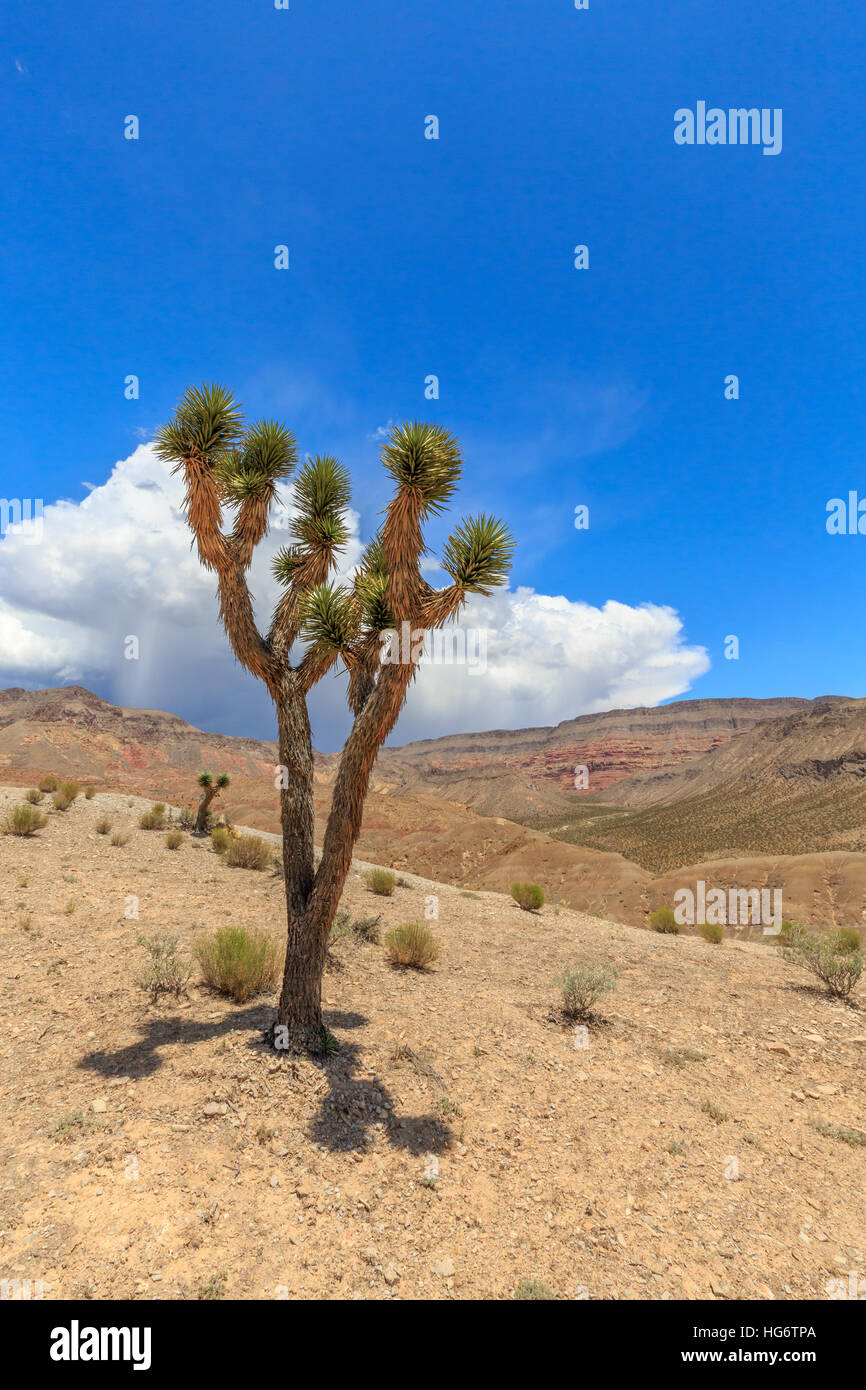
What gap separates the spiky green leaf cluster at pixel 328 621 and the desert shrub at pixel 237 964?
422 cm

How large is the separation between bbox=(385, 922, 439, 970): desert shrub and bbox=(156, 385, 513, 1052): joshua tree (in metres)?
3.73

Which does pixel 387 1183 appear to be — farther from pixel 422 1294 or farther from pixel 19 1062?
pixel 19 1062

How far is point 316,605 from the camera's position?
670 centimetres

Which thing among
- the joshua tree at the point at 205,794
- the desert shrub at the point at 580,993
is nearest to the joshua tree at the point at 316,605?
the desert shrub at the point at 580,993

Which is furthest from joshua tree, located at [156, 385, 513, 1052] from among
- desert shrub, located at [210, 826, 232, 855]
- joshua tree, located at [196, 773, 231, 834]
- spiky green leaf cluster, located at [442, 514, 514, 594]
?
joshua tree, located at [196, 773, 231, 834]

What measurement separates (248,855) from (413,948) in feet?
22.4

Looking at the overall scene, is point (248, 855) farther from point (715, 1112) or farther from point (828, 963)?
point (828, 963)

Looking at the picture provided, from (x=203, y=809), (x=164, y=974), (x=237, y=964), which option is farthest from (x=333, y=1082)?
(x=203, y=809)

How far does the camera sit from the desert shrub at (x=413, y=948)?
10195mm

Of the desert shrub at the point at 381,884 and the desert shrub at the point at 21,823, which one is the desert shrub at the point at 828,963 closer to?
the desert shrub at the point at 381,884

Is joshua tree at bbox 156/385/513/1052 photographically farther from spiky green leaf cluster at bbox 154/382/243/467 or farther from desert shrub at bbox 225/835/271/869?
desert shrub at bbox 225/835/271/869
